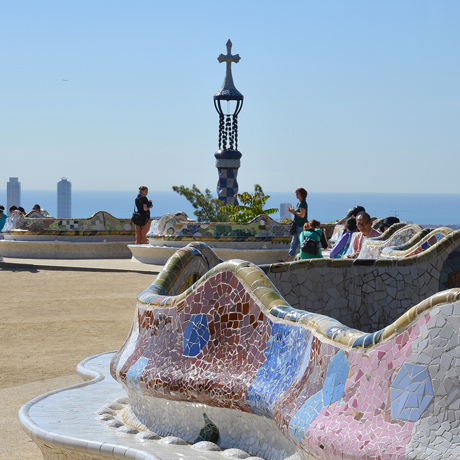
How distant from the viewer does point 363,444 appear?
277cm

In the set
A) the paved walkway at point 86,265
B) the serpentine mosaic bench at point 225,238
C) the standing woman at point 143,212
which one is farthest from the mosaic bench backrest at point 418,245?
the standing woman at point 143,212

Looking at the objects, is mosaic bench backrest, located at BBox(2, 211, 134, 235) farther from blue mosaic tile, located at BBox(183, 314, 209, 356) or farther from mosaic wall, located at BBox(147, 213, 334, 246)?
blue mosaic tile, located at BBox(183, 314, 209, 356)

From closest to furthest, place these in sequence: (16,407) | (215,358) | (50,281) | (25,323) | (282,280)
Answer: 1. (215,358)
2. (282,280)
3. (16,407)
4. (25,323)
5. (50,281)

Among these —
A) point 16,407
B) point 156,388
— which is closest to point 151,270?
point 16,407

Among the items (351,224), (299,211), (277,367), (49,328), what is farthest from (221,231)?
(277,367)

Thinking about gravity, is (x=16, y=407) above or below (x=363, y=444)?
below

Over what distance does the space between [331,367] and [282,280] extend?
1.75 meters

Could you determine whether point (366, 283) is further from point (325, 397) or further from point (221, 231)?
point (221, 231)

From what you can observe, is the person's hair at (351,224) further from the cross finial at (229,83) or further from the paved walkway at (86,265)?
the cross finial at (229,83)

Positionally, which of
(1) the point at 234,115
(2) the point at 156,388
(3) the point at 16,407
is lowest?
(3) the point at 16,407

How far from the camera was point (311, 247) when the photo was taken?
7688 mm

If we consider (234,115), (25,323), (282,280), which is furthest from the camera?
(234,115)

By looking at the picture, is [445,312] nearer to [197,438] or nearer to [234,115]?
[197,438]

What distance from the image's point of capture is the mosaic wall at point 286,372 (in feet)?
8.87
